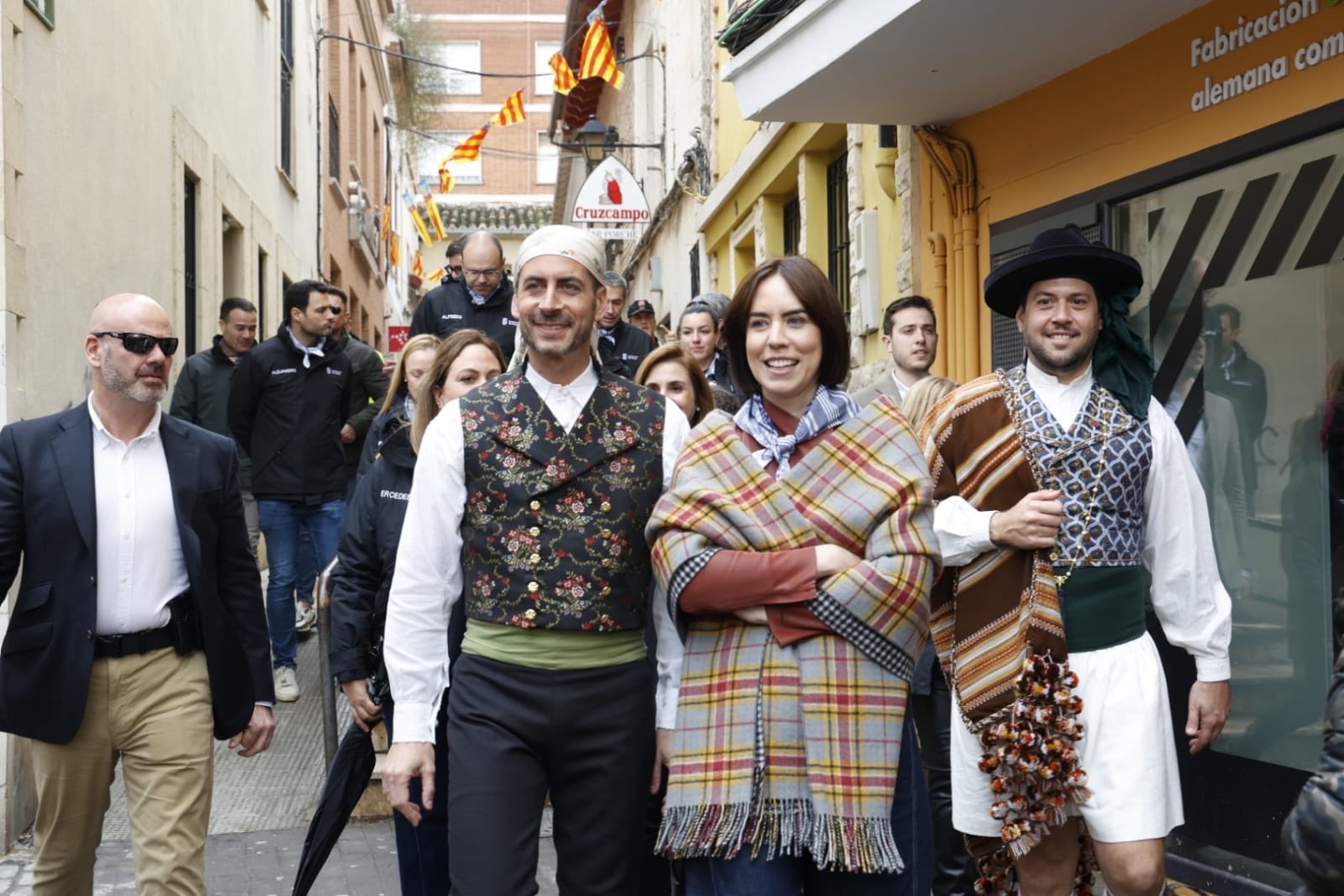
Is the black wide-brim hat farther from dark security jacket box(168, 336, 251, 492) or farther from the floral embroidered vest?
dark security jacket box(168, 336, 251, 492)

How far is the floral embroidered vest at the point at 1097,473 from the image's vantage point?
13.7 feet

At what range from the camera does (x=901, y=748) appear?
3.41 metres

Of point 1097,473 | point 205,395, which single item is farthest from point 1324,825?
point 205,395

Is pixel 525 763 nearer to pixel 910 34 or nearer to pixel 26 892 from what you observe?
pixel 26 892

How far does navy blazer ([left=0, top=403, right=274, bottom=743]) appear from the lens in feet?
14.9

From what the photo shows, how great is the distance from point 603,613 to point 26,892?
346 centimetres

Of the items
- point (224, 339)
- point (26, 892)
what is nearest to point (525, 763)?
point (26, 892)

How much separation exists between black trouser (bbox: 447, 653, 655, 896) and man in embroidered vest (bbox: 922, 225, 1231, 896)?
1063mm

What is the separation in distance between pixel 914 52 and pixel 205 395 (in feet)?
16.0

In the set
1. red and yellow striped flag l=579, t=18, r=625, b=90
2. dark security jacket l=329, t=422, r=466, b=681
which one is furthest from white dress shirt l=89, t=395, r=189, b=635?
red and yellow striped flag l=579, t=18, r=625, b=90

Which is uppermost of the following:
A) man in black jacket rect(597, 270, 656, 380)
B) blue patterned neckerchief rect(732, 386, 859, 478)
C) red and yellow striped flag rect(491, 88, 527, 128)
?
red and yellow striped flag rect(491, 88, 527, 128)

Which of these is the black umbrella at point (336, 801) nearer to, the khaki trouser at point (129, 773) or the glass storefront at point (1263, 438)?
the khaki trouser at point (129, 773)

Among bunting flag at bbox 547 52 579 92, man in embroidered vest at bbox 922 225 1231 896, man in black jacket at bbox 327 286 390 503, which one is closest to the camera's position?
man in embroidered vest at bbox 922 225 1231 896

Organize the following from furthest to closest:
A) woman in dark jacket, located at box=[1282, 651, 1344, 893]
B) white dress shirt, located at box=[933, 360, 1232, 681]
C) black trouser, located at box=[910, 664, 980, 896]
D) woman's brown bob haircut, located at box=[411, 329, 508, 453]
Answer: black trouser, located at box=[910, 664, 980, 896], woman's brown bob haircut, located at box=[411, 329, 508, 453], white dress shirt, located at box=[933, 360, 1232, 681], woman in dark jacket, located at box=[1282, 651, 1344, 893]
